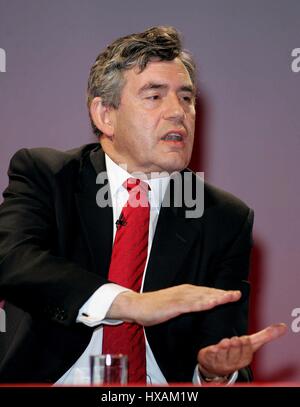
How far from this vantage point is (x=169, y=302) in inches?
52.9

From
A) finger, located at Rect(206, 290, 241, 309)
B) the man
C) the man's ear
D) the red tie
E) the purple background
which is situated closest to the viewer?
finger, located at Rect(206, 290, 241, 309)

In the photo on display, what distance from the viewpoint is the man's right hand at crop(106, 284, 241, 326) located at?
1.32 meters

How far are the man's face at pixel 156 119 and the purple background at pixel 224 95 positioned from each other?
0.45 m

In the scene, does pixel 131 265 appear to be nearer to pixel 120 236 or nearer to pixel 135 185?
pixel 120 236

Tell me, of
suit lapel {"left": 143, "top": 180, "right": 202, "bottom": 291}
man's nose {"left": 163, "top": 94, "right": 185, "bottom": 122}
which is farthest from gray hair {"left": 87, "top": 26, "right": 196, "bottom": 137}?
suit lapel {"left": 143, "top": 180, "right": 202, "bottom": 291}

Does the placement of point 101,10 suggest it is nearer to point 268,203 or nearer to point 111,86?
point 111,86

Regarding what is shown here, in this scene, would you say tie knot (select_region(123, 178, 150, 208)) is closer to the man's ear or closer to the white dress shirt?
the white dress shirt

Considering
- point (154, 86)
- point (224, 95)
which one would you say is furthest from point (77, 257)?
point (224, 95)

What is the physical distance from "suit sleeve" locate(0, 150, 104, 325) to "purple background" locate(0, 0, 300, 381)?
0.58 meters

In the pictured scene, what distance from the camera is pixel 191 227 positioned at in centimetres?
190

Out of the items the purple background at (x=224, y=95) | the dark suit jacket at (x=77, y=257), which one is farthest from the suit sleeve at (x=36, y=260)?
the purple background at (x=224, y=95)

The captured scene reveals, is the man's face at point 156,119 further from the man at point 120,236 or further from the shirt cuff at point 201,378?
the shirt cuff at point 201,378

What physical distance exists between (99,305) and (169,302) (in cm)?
19

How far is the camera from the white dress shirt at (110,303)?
1.48m
